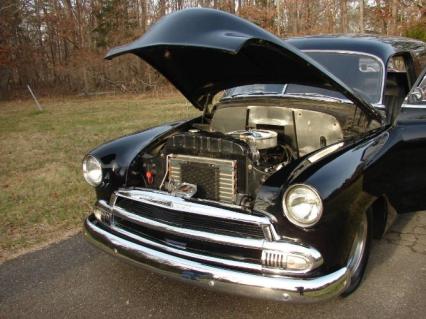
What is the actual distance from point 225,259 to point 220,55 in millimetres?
1610

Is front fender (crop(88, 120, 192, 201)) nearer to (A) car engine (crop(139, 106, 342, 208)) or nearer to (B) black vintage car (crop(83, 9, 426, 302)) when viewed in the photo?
(B) black vintage car (crop(83, 9, 426, 302))

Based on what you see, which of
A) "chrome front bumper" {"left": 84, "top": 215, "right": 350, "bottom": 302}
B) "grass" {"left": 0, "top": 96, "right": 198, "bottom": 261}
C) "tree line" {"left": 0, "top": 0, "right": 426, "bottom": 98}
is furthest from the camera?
"tree line" {"left": 0, "top": 0, "right": 426, "bottom": 98}

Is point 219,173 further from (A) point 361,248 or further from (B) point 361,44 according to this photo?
(B) point 361,44

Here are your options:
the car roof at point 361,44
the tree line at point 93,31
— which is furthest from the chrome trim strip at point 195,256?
the tree line at point 93,31

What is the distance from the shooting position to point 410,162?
3004 millimetres

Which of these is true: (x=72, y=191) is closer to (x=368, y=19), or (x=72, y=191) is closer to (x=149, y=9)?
(x=368, y=19)

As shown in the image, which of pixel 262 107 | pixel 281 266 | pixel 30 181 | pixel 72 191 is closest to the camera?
pixel 281 266

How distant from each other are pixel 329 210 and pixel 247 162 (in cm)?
68

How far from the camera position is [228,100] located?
162 inches

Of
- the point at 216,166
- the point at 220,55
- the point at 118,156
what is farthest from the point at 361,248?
the point at 118,156

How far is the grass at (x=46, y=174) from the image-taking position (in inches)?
168

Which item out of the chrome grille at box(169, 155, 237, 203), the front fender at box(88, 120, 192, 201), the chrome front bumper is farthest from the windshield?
the chrome front bumper

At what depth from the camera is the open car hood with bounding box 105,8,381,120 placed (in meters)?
2.58

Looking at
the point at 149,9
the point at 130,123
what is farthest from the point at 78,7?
the point at 130,123
